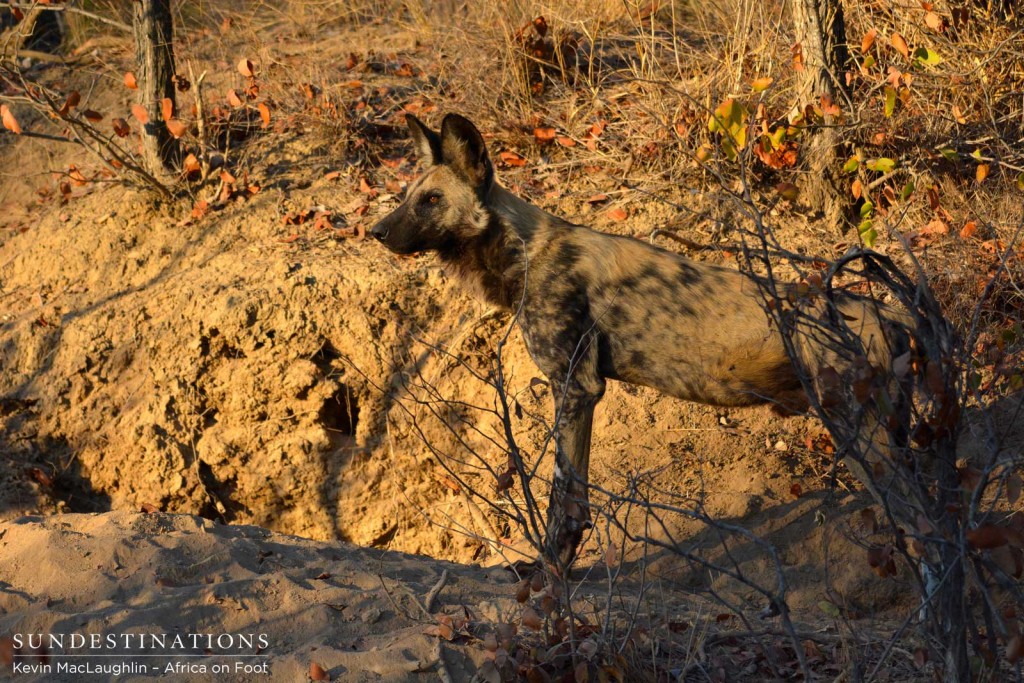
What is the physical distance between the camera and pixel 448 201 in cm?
503

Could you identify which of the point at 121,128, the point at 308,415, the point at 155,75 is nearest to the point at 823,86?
the point at 308,415

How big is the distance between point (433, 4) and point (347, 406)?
4.09 m

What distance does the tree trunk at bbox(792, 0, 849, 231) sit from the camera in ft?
21.0

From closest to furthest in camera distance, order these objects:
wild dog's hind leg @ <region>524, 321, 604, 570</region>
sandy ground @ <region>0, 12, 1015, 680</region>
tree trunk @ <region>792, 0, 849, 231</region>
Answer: wild dog's hind leg @ <region>524, 321, 604, 570</region>
sandy ground @ <region>0, 12, 1015, 680</region>
tree trunk @ <region>792, 0, 849, 231</region>

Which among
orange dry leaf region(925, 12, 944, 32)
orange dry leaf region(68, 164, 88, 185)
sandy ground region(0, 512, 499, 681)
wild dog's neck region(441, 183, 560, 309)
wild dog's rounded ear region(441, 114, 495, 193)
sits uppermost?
orange dry leaf region(925, 12, 944, 32)

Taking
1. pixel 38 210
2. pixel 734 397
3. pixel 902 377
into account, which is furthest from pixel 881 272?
pixel 38 210

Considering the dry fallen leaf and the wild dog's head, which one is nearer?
the wild dog's head

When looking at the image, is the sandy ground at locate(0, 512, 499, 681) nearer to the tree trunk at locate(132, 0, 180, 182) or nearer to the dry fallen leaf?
the dry fallen leaf

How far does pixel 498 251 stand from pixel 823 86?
295 cm

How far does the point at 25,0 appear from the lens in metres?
8.08

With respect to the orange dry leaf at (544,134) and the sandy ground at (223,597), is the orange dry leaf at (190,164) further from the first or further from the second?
the sandy ground at (223,597)

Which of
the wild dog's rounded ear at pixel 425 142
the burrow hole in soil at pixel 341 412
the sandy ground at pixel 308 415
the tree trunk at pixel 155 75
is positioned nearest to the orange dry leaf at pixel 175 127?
the tree trunk at pixel 155 75

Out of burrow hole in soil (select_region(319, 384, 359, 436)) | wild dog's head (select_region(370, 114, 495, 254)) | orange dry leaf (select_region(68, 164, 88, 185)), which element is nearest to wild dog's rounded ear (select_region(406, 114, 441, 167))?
wild dog's head (select_region(370, 114, 495, 254))

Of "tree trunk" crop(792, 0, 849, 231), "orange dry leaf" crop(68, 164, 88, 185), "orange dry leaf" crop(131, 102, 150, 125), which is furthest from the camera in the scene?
"orange dry leaf" crop(68, 164, 88, 185)
